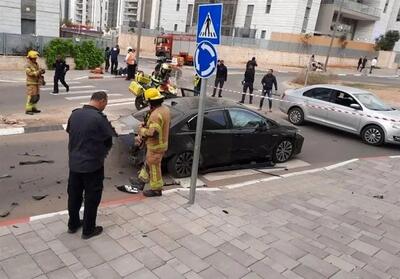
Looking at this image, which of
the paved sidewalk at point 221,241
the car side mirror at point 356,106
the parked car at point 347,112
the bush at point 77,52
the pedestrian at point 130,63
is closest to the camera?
the paved sidewalk at point 221,241

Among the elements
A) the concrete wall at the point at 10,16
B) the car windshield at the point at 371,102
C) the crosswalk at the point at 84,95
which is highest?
the concrete wall at the point at 10,16

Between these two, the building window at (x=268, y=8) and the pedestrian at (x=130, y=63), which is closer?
the pedestrian at (x=130, y=63)

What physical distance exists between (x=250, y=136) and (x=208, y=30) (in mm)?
3377

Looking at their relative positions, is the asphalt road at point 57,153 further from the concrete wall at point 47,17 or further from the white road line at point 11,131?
the concrete wall at point 47,17

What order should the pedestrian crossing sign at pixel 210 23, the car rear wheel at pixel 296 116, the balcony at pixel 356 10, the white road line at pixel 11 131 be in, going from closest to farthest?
the pedestrian crossing sign at pixel 210 23 < the white road line at pixel 11 131 < the car rear wheel at pixel 296 116 < the balcony at pixel 356 10

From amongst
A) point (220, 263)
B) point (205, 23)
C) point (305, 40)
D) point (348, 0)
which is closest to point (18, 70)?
point (205, 23)

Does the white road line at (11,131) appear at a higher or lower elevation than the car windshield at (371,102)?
lower

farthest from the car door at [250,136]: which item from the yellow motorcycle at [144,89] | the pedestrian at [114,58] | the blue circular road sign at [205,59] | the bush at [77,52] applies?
the bush at [77,52]

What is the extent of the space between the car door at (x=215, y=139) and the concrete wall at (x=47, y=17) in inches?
844

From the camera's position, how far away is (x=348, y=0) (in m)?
58.7

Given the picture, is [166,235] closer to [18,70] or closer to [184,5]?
[18,70]

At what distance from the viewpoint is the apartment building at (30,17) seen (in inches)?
Answer: 923

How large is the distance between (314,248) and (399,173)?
17.4 ft

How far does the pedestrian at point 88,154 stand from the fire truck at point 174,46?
3362 centimetres
